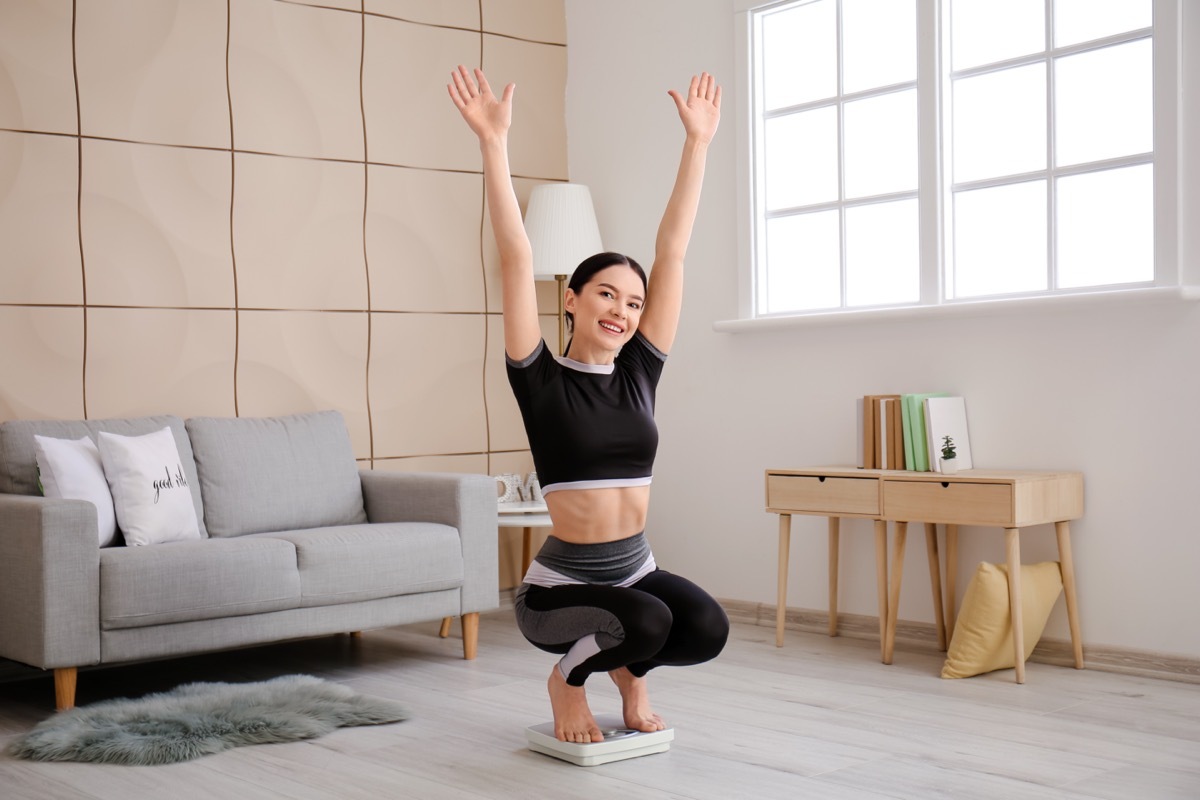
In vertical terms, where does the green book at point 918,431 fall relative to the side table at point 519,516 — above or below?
above

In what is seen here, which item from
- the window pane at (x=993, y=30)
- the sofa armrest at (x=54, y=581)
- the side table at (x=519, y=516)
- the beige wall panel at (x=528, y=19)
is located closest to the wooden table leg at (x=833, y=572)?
the side table at (x=519, y=516)

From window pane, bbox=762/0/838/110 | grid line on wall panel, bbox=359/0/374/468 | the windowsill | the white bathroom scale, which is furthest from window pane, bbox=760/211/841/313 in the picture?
the white bathroom scale

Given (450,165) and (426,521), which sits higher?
(450,165)

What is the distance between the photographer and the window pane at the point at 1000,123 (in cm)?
410

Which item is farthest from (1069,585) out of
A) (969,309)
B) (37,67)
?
(37,67)

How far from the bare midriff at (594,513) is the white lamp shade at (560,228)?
2.35 meters

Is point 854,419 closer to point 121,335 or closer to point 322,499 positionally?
point 322,499

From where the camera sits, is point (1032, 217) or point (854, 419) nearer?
point (1032, 217)

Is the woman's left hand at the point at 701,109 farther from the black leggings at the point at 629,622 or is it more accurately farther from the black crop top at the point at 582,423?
the black leggings at the point at 629,622

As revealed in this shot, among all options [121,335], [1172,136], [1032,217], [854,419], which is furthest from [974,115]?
[121,335]

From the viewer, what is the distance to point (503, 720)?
3.38 metres

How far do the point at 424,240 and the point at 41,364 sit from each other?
1624mm

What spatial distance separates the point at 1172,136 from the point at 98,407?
3599 mm

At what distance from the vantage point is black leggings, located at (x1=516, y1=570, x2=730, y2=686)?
2732mm
